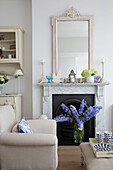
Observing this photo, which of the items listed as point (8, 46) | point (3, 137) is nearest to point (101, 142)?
point (3, 137)

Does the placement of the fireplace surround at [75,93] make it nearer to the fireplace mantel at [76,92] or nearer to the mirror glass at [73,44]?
the fireplace mantel at [76,92]

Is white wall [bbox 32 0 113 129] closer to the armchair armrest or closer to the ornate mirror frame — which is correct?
the ornate mirror frame

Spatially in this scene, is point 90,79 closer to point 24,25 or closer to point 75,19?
point 75,19

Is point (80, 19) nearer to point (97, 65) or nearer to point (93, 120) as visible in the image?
point (97, 65)

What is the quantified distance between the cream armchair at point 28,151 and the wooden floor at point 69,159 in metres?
0.62

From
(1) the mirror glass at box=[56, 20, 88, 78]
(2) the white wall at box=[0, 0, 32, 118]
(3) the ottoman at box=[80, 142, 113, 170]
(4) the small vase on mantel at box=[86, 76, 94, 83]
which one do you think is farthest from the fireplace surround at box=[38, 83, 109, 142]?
(3) the ottoman at box=[80, 142, 113, 170]

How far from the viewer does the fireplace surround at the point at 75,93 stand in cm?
415

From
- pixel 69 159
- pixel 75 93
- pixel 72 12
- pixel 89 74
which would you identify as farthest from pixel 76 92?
pixel 72 12

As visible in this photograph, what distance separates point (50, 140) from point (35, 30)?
2722mm

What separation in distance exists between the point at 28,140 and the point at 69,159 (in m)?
1.11

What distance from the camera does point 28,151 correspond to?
2.25m

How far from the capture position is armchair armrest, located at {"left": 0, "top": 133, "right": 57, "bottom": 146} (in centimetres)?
219

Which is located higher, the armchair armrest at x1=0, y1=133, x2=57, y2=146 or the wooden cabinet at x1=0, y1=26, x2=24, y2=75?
the wooden cabinet at x1=0, y1=26, x2=24, y2=75

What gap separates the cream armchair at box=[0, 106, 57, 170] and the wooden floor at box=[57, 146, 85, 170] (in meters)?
0.62
